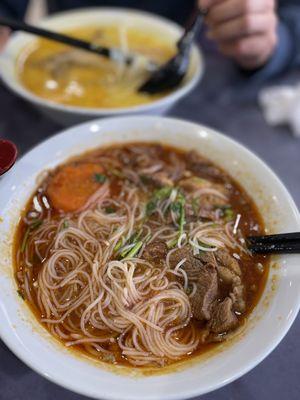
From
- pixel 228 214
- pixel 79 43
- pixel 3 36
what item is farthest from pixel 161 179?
pixel 3 36

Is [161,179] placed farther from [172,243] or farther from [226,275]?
[226,275]

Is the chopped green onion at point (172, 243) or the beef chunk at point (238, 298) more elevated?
the chopped green onion at point (172, 243)

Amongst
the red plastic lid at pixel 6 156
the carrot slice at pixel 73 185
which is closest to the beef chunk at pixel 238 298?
the carrot slice at pixel 73 185

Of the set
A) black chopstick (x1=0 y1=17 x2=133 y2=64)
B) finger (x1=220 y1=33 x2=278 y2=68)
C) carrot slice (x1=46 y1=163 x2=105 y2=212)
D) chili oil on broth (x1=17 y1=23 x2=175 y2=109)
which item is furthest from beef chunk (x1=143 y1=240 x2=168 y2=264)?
finger (x1=220 y1=33 x2=278 y2=68)

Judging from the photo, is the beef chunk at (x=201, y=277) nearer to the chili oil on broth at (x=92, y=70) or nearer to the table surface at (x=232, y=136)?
the table surface at (x=232, y=136)

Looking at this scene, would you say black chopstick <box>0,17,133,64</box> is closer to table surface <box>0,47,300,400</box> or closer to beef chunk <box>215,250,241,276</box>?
table surface <box>0,47,300,400</box>

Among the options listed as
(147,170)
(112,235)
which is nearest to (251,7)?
(147,170)

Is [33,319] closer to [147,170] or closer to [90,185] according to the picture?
[90,185]
